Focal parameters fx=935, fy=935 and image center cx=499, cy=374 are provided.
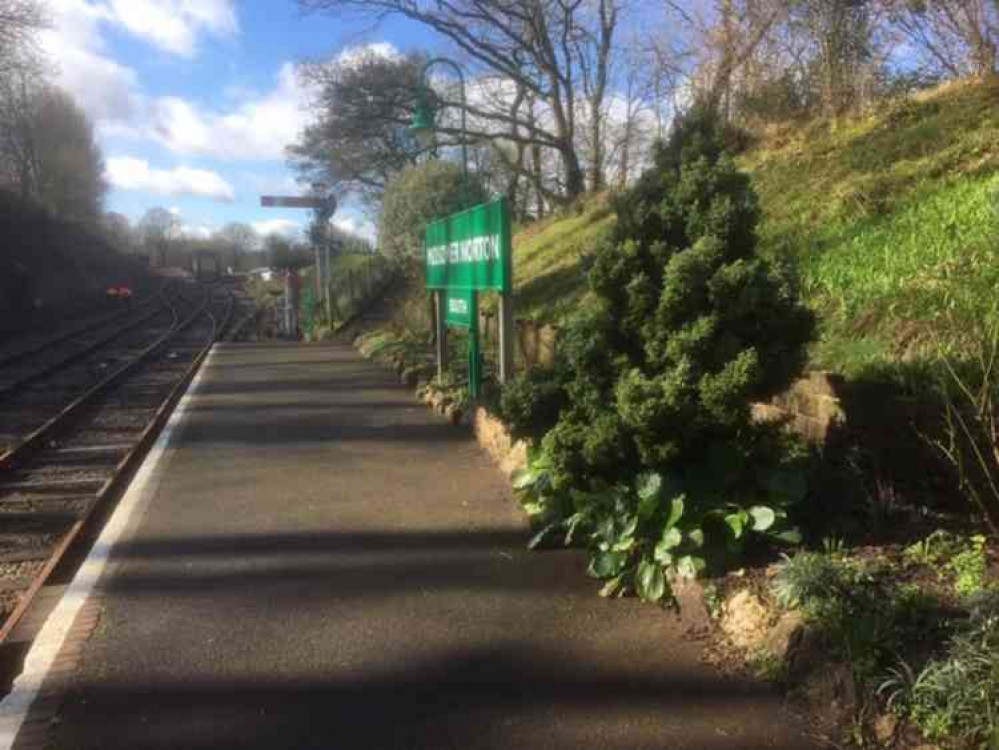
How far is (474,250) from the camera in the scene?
29.1 feet

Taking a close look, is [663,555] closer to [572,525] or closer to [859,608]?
[572,525]

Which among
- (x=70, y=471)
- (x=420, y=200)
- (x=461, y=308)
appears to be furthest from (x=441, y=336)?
(x=420, y=200)

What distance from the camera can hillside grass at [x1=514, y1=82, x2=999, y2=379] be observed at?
17.4 feet

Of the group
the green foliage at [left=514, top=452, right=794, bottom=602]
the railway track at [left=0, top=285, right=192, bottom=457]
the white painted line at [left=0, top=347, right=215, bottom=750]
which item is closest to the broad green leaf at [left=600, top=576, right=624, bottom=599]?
the green foliage at [left=514, top=452, right=794, bottom=602]

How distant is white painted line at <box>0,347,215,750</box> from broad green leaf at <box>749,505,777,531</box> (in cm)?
304

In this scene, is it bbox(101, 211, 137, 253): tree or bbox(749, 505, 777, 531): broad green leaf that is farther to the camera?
bbox(101, 211, 137, 253): tree

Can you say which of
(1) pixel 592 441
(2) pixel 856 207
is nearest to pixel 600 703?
(1) pixel 592 441

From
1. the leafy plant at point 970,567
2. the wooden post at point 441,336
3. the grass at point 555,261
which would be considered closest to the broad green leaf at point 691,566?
the leafy plant at point 970,567

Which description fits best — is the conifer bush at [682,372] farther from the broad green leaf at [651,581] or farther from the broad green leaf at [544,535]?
the broad green leaf at [544,535]

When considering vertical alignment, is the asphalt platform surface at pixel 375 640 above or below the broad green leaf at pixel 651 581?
below

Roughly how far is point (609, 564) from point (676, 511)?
47cm

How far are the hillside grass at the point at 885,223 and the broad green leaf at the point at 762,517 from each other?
4.02 ft

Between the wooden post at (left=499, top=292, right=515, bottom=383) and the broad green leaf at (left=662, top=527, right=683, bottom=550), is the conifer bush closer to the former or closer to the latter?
the broad green leaf at (left=662, top=527, right=683, bottom=550)

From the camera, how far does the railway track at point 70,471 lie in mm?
6117
